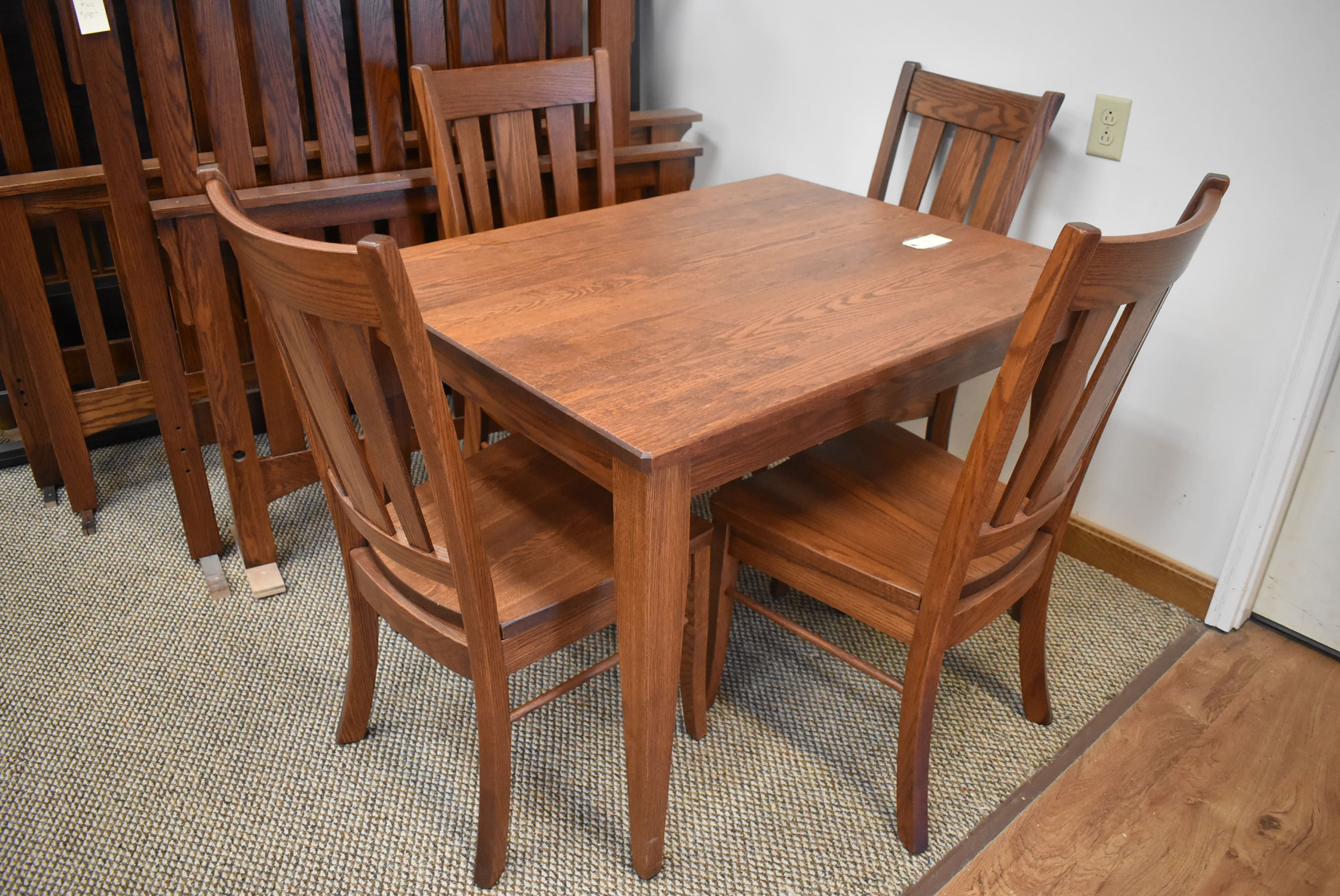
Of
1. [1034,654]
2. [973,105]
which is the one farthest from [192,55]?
[1034,654]

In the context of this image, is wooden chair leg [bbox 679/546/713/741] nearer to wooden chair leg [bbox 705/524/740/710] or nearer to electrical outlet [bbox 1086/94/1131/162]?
wooden chair leg [bbox 705/524/740/710]

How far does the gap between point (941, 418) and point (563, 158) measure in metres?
0.97

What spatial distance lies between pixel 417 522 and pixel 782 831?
79cm

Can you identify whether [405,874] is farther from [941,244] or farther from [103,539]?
[941,244]

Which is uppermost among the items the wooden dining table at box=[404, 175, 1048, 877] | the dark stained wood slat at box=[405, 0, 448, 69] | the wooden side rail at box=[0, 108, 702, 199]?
the dark stained wood slat at box=[405, 0, 448, 69]

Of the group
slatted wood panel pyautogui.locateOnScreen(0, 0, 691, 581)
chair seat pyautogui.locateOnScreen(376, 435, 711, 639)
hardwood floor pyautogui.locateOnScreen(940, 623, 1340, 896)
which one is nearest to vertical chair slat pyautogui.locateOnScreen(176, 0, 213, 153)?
slatted wood panel pyautogui.locateOnScreen(0, 0, 691, 581)

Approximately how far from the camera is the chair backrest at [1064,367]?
41.9 inches

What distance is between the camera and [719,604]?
1641 mm

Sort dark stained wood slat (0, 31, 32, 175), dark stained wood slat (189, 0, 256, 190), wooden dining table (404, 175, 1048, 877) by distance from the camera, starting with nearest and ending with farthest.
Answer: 1. wooden dining table (404, 175, 1048, 877)
2. dark stained wood slat (189, 0, 256, 190)
3. dark stained wood slat (0, 31, 32, 175)

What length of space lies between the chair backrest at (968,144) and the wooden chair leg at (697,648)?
38.9 inches

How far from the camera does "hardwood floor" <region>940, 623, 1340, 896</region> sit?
1488mm

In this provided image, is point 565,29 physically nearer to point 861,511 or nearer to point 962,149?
point 962,149

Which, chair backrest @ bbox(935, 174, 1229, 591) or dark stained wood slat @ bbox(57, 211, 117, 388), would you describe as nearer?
chair backrest @ bbox(935, 174, 1229, 591)

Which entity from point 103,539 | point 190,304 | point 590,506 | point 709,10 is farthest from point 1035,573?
point 103,539
